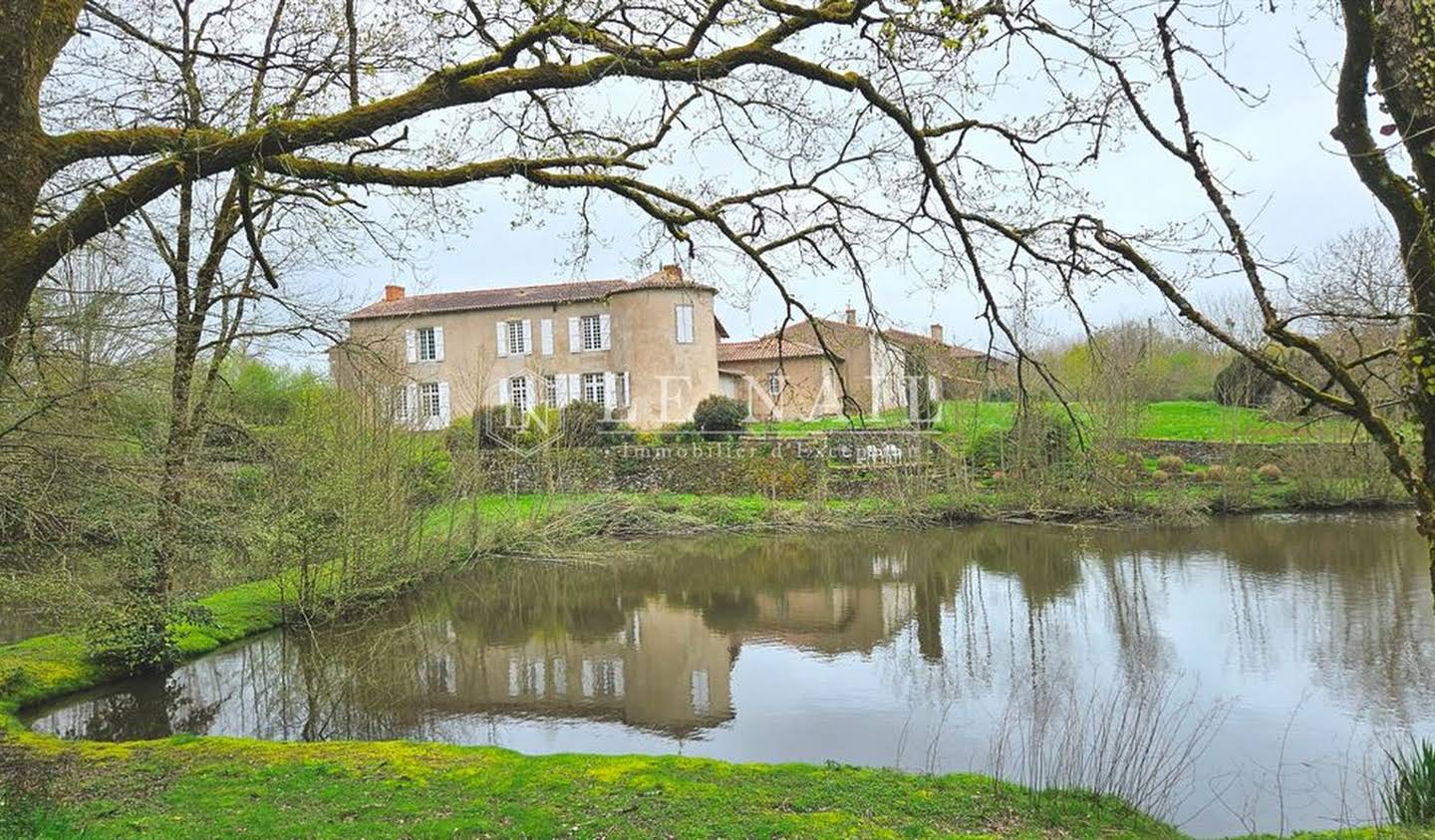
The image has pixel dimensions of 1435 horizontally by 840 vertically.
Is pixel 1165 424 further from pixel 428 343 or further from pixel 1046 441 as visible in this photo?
pixel 428 343

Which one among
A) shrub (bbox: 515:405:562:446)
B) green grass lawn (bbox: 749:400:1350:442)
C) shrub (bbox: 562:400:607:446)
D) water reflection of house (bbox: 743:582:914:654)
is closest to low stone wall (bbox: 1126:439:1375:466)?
green grass lawn (bbox: 749:400:1350:442)

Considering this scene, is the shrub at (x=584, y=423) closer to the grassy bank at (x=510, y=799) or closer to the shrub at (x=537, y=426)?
the shrub at (x=537, y=426)

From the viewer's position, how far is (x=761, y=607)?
1501 cm

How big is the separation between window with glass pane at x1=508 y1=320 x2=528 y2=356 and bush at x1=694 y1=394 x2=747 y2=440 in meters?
7.31

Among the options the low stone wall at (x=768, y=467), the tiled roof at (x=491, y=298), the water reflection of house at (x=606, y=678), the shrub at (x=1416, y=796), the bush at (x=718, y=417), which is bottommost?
the water reflection of house at (x=606, y=678)

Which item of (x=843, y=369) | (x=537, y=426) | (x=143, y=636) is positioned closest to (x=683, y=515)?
(x=537, y=426)

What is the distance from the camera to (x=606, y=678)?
36.9 ft

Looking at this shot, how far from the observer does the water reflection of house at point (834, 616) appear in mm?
12688

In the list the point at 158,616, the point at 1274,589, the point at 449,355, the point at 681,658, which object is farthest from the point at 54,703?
the point at 449,355

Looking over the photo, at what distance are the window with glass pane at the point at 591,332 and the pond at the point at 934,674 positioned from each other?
49.4 ft

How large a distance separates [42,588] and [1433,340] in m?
8.98

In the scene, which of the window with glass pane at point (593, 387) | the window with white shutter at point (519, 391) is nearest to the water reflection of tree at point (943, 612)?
the window with glass pane at point (593, 387)

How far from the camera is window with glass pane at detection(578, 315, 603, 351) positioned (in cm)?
3222

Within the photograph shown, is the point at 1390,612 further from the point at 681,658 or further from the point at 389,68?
the point at 389,68
